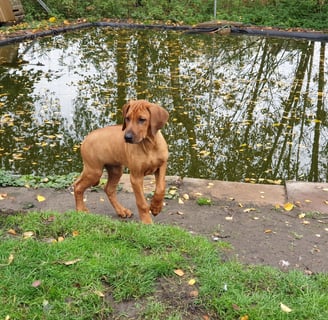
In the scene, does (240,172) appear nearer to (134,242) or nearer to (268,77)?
(134,242)

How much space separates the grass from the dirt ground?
0.48m

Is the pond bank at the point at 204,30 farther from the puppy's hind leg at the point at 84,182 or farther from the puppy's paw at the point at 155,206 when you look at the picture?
the puppy's paw at the point at 155,206

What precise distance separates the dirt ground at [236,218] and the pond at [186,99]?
110cm

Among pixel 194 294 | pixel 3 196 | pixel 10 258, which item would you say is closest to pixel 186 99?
pixel 3 196

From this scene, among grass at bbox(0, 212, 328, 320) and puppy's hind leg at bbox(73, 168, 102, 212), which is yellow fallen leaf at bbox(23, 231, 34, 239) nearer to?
grass at bbox(0, 212, 328, 320)

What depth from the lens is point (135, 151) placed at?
4.00 m

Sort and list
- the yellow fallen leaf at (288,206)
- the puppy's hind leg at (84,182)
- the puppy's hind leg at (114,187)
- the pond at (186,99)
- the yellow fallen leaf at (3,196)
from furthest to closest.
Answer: the pond at (186,99)
the yellow fallen leaf at (3,196)
the yellow fallen leaf at (288,206)
the puppy's hind leg at (114,187)
the puppy's hind leg at (84,182)

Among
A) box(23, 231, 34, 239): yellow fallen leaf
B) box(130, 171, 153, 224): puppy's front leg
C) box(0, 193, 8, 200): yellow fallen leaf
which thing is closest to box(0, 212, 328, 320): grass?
box(23, 231, 34, 239): yellow fallen leaf

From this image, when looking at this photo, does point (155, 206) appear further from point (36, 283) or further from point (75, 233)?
point (36, 283)

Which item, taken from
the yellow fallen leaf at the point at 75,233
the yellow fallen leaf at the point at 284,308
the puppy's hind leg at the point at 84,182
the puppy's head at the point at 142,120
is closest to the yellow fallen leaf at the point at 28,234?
the yellow fallen leaf at the point at 75,233

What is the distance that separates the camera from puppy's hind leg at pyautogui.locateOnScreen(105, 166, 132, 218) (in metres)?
4.68

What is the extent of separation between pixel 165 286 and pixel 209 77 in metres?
8.79

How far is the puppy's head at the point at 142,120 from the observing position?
3734 millimetres

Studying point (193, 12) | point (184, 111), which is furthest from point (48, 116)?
point (193, 12)
